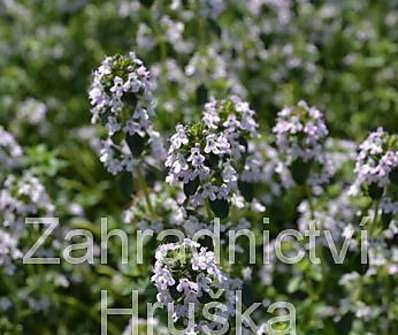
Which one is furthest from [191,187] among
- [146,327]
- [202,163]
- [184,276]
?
[146,327]

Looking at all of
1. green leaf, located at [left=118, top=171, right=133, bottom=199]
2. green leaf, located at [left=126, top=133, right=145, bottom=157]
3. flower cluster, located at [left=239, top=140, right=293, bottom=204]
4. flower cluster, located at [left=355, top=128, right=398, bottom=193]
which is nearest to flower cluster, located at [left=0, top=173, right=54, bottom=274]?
green leaf, located at [left=118, top=171, right=133, bottom=199]

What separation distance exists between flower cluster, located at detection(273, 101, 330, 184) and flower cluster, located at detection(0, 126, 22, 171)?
Answer: 146 cm

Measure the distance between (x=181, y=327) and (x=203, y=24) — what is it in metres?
2.25

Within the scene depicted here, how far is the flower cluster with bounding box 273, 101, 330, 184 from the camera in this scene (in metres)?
4.39

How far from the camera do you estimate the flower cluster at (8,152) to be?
16.3ft

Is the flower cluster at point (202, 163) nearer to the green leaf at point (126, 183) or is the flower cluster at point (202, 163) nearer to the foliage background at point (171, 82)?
the green leaf at point (126, 183)

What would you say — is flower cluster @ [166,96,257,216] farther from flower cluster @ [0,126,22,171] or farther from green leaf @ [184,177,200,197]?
flower cluster @ [0,126,22,171]

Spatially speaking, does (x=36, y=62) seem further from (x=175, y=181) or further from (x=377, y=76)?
(x=175, y=181)

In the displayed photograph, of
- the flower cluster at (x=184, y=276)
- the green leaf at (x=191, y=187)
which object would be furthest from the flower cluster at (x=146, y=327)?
the green leaf at (x=191, y=187)

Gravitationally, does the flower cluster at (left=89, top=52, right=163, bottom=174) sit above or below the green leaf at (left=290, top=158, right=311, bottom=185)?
above

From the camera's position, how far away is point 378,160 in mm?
4098

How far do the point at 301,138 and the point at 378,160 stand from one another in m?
0.46

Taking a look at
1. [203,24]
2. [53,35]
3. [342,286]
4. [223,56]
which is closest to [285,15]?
[223,56]

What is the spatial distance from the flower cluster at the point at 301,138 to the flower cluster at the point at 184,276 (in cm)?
98
